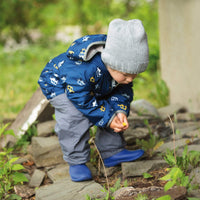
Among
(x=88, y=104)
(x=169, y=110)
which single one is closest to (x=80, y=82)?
(x=88, y=104)

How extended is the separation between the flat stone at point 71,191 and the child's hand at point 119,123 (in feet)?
1.34

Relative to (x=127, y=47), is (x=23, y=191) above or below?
below

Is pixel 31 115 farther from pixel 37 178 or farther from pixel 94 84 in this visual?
pixel 94 84

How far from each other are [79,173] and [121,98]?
65cm

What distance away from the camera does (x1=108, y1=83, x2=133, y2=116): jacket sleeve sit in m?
2.63

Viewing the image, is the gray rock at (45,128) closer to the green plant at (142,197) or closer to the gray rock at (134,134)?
the gray rock at (134,134)

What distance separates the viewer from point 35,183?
8.85 feet

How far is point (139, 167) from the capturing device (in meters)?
2.62

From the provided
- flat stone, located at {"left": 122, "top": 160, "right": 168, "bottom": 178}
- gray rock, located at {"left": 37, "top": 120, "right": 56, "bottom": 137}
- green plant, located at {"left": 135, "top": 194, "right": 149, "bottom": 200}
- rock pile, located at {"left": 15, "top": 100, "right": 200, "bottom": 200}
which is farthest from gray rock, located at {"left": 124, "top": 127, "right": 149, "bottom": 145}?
green plant, located at {"left": 135, "top": 194, "right": 149, "bottom": 200}

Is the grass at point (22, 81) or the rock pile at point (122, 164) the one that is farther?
the grass at point (22, 81)

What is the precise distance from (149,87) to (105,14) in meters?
4.34

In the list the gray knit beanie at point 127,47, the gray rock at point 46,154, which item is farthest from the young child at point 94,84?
the gray rock at point 46,154

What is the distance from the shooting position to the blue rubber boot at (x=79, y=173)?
2.50m

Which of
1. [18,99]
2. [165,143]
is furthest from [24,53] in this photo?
[165,143]
